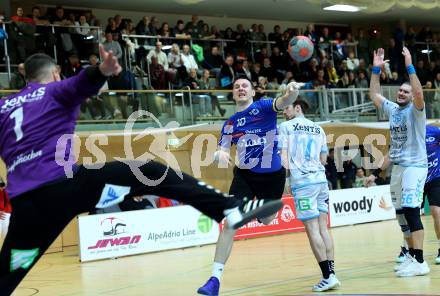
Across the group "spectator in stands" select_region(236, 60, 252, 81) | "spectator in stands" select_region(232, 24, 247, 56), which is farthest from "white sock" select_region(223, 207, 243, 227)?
"spectator in stands" select_region(232, 24, 247, 56)

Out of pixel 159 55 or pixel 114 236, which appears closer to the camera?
pixel 114 236

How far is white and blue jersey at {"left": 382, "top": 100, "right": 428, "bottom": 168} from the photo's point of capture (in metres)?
9.16

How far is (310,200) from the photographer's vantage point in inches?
337

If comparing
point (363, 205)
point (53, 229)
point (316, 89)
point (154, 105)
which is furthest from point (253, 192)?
point (316, 89)

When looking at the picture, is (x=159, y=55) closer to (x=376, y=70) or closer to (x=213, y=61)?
(x=213, y=61)

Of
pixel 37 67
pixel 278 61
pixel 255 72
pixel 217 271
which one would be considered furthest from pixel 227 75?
pixel 37 67

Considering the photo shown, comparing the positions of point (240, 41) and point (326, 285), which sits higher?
point (240, 41)

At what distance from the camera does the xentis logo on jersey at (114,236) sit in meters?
14.5

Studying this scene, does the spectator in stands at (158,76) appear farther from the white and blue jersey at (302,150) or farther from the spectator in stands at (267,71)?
the white and blue jersey at (302,150)

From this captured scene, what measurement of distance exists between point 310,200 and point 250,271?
252 centimetres

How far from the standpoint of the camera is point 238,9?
2791 cm

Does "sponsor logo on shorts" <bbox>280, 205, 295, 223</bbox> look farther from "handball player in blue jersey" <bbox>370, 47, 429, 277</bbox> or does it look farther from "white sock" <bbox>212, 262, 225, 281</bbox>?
"white sock" <bbox>212, 262, 225, 281</bbox>

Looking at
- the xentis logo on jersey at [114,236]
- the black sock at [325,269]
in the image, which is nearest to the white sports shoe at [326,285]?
the black sock at [325,269]

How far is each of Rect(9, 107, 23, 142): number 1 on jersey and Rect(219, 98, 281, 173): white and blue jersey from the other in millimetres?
3707
